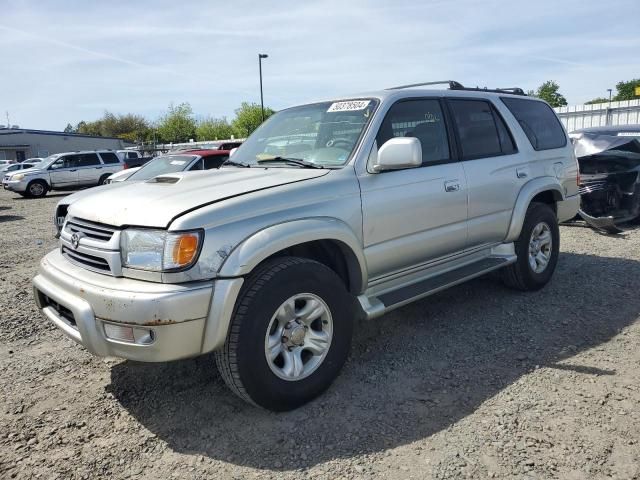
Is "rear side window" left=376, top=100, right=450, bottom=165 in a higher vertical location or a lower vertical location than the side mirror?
higher

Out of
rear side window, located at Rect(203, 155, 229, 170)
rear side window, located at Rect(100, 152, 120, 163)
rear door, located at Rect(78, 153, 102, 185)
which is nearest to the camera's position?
rear side window, located at Rect(203, 155, 229, 170)

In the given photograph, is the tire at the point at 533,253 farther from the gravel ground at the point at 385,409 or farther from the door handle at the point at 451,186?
the door handle at the point at 451,186

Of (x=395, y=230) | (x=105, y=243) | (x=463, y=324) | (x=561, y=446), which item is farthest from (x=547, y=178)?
(x=105, y=243)

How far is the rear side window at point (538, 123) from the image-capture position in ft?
16.2

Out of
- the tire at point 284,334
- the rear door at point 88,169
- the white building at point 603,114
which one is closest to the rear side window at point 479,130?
the tire at point 284,334

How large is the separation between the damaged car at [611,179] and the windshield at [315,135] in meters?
5.46

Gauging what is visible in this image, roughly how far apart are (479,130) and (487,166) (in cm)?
35

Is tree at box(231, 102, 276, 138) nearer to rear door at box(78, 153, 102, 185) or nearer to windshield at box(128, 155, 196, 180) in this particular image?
rear door at box(78, 153, 102, 185)

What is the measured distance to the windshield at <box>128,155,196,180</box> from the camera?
10320 mm

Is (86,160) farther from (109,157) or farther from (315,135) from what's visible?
(315,135)

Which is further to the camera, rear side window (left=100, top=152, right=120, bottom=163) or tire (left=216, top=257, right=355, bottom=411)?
rear side window (left=100, top=152, right=120, bottom=163)

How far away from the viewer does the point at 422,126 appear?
396 cm

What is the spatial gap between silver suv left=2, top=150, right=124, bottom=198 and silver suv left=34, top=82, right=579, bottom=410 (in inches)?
738

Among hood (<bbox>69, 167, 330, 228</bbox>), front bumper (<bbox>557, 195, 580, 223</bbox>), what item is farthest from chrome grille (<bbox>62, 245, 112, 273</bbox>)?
front bumper (<bbox>557, 195, 580, 223</bbox>)
